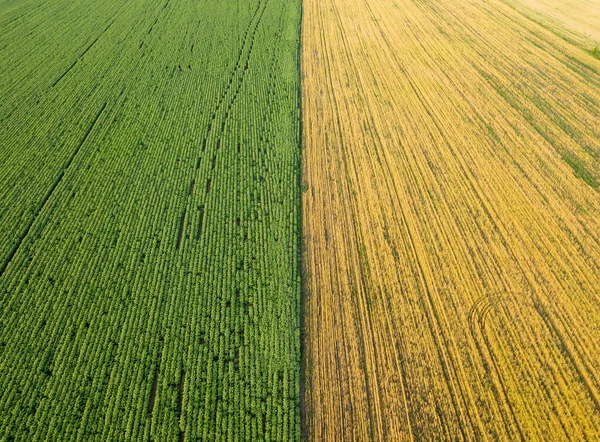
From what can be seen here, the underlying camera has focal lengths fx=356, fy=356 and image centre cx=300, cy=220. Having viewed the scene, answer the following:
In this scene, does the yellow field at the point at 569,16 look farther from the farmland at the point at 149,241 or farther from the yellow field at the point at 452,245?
the farmland at the point at 149,241

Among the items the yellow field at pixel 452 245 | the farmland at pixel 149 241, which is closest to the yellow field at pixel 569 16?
the yellow field at pixel 452 245

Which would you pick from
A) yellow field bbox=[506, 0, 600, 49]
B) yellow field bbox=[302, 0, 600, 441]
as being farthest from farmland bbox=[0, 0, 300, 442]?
yellow field bbox=[506, 0, 600, 49]

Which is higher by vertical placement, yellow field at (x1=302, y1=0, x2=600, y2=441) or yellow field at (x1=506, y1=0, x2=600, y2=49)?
yellow field at (x1=506, y1=0, x2=600, y2=49)

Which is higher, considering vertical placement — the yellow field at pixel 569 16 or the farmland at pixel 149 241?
the yellow field at pixel 569 16

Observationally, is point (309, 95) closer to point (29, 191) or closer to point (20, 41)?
point (29, 191)

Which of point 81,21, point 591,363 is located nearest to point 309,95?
point 591,363

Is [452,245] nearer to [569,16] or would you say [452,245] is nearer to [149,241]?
[149,241]

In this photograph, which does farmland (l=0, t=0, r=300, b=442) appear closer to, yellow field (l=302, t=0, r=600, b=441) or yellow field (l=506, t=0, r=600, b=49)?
yellow field (l=302, t=0, r=600, b=441)
